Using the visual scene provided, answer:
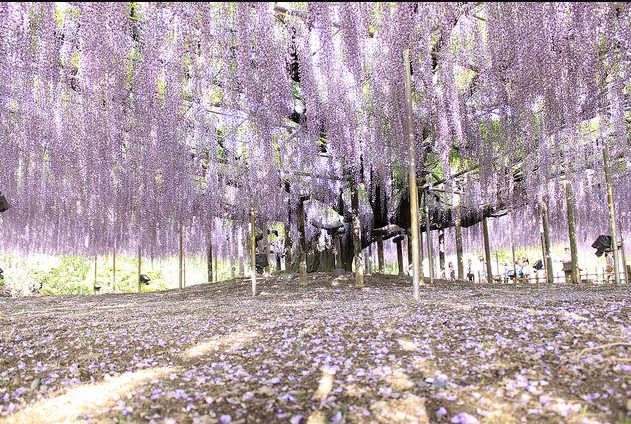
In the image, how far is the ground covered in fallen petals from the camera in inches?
92.5

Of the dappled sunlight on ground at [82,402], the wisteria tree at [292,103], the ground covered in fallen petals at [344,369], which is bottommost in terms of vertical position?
the dappled sunlight on ground at [82,402]

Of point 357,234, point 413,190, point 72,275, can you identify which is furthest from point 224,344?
point 72,275

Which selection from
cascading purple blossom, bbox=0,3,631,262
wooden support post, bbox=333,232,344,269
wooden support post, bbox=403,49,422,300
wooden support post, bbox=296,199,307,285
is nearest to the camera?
cascading purple blossom, bbox=0,3,631,262

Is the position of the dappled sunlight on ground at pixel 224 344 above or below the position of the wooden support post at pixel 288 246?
below

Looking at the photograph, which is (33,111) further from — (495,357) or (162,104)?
(495,357)

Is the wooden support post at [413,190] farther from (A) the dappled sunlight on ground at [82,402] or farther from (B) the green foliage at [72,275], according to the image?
(B) the green foliage at [72,275]

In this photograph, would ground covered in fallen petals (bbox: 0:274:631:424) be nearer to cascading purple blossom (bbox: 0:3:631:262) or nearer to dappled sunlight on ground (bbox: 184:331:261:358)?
dappled sunlight on ground (bbox: 184:331:261:358)

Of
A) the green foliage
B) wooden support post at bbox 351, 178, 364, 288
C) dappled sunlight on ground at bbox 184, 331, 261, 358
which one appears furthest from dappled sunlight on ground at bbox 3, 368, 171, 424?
the green foliage

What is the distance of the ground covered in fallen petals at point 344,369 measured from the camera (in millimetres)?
2350

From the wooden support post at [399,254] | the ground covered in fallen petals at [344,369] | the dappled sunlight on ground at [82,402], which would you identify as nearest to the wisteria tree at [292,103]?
the ground covered in fallen petals at [344,369]

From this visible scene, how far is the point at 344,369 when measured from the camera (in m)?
3.05

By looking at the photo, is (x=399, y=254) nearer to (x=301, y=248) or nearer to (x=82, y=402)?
(x=301, y=248)

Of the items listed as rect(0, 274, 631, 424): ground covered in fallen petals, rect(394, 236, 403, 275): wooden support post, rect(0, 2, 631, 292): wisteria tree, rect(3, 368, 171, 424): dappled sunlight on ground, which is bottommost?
rect(3, 368, 171, 424): dappled sunlight on ground

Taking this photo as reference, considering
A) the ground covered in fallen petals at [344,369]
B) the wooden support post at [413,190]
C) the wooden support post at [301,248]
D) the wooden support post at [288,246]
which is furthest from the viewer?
the wooden support post at [288,246]
